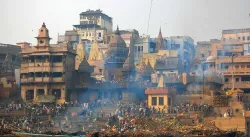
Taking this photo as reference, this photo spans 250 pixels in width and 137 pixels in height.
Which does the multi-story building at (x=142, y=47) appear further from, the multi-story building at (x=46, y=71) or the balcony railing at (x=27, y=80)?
the balcony railing at (x=27, y=80)

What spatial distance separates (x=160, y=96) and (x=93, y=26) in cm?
4009

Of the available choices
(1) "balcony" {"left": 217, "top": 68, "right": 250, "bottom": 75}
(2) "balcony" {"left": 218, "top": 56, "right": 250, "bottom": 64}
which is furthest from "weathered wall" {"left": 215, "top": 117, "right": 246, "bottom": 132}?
(2) "balcony" {"left": 218, "top": 56, "right": 250, "bottom": 64}

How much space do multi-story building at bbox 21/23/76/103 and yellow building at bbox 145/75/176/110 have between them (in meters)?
9.53

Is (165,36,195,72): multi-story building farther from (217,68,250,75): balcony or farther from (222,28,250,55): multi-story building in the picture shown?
(217,68,250,75): balcony

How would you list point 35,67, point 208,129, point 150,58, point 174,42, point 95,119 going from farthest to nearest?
point 174,42 < point 150,58 < point 35,67 < point 95,119 < point 208,129

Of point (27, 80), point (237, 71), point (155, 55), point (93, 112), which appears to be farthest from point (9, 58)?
point (237, 71)

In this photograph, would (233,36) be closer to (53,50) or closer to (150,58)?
(150,58)

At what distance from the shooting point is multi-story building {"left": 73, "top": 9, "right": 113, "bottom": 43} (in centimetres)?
8606

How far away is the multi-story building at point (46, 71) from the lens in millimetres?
54031

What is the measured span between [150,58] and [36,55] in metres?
20.1

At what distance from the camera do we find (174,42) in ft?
255

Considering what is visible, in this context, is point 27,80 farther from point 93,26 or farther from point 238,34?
point 93,26

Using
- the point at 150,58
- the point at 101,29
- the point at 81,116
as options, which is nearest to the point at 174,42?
the point at 150,58

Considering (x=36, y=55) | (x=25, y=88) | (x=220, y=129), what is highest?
(x=36, y=55)
